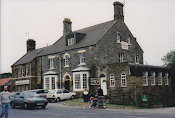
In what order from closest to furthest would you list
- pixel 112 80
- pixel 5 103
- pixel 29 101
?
pixel 5 103, pixel 29 101, pixel 112 80

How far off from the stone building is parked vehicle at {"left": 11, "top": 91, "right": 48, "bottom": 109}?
887cm

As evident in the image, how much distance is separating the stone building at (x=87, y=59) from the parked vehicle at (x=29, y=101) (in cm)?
887

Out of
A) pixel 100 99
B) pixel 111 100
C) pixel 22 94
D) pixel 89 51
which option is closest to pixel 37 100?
pixel 22 94

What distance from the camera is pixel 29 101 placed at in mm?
20031

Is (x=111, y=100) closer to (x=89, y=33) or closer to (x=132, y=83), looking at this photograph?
(x=132, y=83)

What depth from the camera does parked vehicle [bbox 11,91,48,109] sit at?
20.2 metres

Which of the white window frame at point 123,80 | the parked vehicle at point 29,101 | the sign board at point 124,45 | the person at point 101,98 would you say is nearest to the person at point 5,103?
the parked vehicle at point 29,101

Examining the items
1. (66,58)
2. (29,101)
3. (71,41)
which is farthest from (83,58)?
(29,101)

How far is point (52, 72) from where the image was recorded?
37.0m

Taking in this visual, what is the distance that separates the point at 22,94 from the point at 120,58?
18.4m

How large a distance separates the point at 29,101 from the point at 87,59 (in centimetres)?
1421

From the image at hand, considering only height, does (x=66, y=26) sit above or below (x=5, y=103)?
above

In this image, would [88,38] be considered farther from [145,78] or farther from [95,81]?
[145,78]

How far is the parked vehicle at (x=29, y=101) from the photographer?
20219 mm
